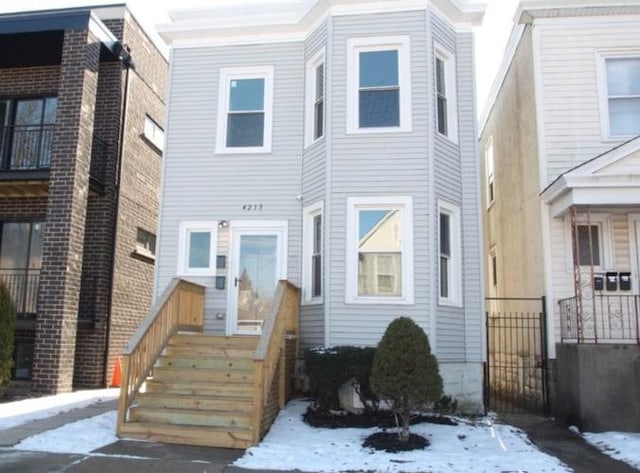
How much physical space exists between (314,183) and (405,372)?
4.24 metres

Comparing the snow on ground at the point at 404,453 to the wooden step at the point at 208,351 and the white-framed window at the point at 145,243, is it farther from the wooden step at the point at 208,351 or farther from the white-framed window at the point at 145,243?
the white-framed window at the point at 145,243

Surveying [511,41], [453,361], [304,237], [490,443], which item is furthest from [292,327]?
[511,41]

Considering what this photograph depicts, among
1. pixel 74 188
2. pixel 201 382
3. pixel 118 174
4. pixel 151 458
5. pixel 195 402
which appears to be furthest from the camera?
pixel 118 174

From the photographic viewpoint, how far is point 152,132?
14297 mm

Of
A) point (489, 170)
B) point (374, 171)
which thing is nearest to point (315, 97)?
point (374, 171)

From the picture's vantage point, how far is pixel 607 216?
9703mm

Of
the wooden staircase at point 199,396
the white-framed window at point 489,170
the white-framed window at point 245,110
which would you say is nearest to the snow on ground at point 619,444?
the wooden staircase at point 199,396

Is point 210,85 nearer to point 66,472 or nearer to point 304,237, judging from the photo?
point 304,237

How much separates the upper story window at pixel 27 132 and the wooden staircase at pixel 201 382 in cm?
529

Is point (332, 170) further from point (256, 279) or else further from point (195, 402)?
point (195, 402)

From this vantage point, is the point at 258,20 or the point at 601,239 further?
the point at 258,20

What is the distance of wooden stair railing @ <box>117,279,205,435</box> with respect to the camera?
7.39 m

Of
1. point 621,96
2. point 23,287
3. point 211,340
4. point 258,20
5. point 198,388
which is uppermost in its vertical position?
point 258,20

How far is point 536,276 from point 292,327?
4507 millimetres
